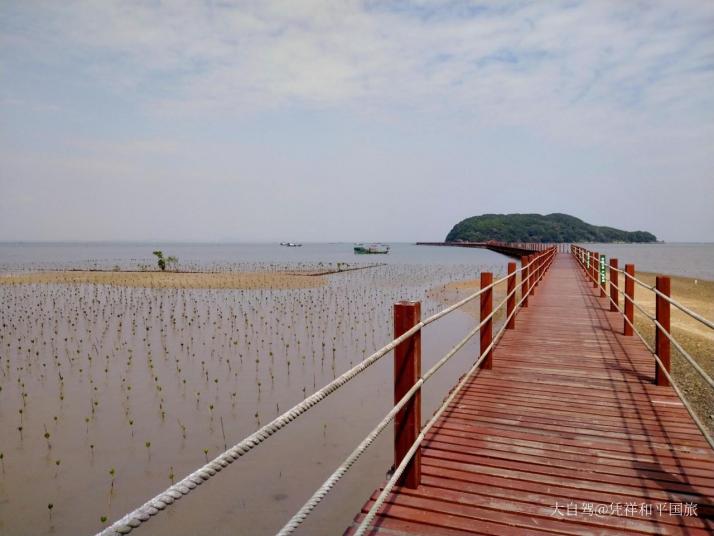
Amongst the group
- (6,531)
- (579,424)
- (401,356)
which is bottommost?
(6,531)

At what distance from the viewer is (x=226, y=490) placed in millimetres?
4891

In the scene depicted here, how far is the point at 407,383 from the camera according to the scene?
292 centimetres

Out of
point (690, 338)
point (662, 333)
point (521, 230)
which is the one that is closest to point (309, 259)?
point (690, 338)

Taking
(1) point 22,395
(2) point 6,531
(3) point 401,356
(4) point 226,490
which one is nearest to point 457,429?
(3) point 401,356

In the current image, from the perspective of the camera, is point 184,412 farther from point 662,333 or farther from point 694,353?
point 694,353

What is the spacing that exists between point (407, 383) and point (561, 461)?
1.42 m

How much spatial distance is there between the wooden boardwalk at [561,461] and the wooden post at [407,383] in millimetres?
153

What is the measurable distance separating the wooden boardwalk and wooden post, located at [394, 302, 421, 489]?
0.15 metres

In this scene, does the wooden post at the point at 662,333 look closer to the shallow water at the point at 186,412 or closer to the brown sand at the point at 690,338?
the brown sand at the point at 690,338

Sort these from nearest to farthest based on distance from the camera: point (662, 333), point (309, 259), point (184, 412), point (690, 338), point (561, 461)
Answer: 1. point (561, 461)
2. point (662, 333)
3. point (184, 412)
4. point (690, 338)
5. point (309, 259)

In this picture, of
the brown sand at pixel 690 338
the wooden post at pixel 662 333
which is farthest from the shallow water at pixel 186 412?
the brown sand at pixel 690 338

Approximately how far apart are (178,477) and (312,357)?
5.00 meters

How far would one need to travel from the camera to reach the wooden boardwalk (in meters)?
2.69

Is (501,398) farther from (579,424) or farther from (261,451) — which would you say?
(261,451)
